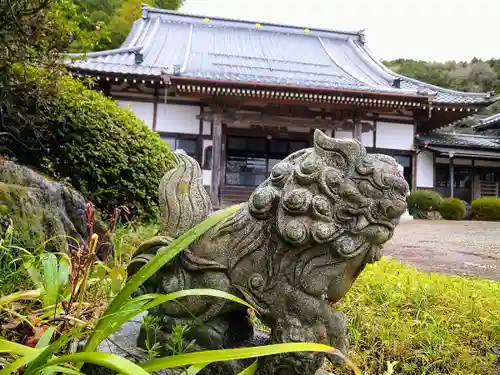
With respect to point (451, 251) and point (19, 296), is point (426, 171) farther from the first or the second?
point (19, 296)

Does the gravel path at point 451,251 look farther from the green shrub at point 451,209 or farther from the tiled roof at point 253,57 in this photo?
the green shrub at point 451,209

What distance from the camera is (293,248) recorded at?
3.66 ft

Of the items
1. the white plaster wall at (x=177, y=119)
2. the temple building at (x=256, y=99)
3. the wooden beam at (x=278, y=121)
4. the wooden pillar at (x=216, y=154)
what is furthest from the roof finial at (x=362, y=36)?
the wooden pillar at (x=216, y=154)

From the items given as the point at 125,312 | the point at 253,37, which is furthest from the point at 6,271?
the point at 253,37

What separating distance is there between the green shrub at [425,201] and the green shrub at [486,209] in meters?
1.58

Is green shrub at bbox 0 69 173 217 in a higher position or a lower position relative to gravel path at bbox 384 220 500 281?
higher

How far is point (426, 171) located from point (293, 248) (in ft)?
45.9

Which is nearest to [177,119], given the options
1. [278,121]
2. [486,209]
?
[278,121]

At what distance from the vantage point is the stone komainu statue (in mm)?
1101

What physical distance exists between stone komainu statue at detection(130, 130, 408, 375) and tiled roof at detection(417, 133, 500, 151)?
12.8m

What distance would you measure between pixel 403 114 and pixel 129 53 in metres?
9.12

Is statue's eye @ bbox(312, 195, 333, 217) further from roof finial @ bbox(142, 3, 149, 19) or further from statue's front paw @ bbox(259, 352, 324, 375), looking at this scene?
roof finial @ bbox(142, 3, 149, 19)

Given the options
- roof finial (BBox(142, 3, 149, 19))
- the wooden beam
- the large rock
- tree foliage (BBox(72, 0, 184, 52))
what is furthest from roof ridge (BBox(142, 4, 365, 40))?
the large rock

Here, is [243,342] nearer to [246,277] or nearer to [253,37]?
[246,277]
